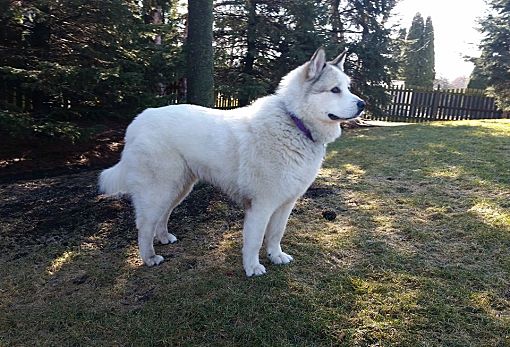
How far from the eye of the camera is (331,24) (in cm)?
1303

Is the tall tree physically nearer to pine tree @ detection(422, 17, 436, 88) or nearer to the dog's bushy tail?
pine tree @ detection(422, 17, 436, 88)

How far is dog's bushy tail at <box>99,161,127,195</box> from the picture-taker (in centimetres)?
326

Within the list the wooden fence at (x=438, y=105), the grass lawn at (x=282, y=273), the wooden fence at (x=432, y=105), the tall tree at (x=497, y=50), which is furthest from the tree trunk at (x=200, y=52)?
the wooden fence at (x=432, y=105)

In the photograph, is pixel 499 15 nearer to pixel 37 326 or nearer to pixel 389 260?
pixel 389 260

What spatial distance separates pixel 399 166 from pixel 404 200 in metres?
1.66

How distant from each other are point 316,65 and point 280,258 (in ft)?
5.32

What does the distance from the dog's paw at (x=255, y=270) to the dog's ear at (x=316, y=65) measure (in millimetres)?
1564

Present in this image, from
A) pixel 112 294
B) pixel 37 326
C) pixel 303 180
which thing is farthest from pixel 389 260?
pixel 37 326

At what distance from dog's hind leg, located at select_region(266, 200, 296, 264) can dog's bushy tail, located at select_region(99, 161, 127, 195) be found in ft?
4.41

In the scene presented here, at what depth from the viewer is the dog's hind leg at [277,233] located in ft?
10.3

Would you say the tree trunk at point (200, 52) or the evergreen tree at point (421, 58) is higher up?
the evergreen tree at point (421, 58)

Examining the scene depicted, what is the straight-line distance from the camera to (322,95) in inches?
114

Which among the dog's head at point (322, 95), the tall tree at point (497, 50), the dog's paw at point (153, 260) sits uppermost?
the tall tree at point (497, 50)

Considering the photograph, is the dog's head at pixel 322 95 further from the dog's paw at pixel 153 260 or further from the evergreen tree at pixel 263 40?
the evergreen tree at pixel 263 40
